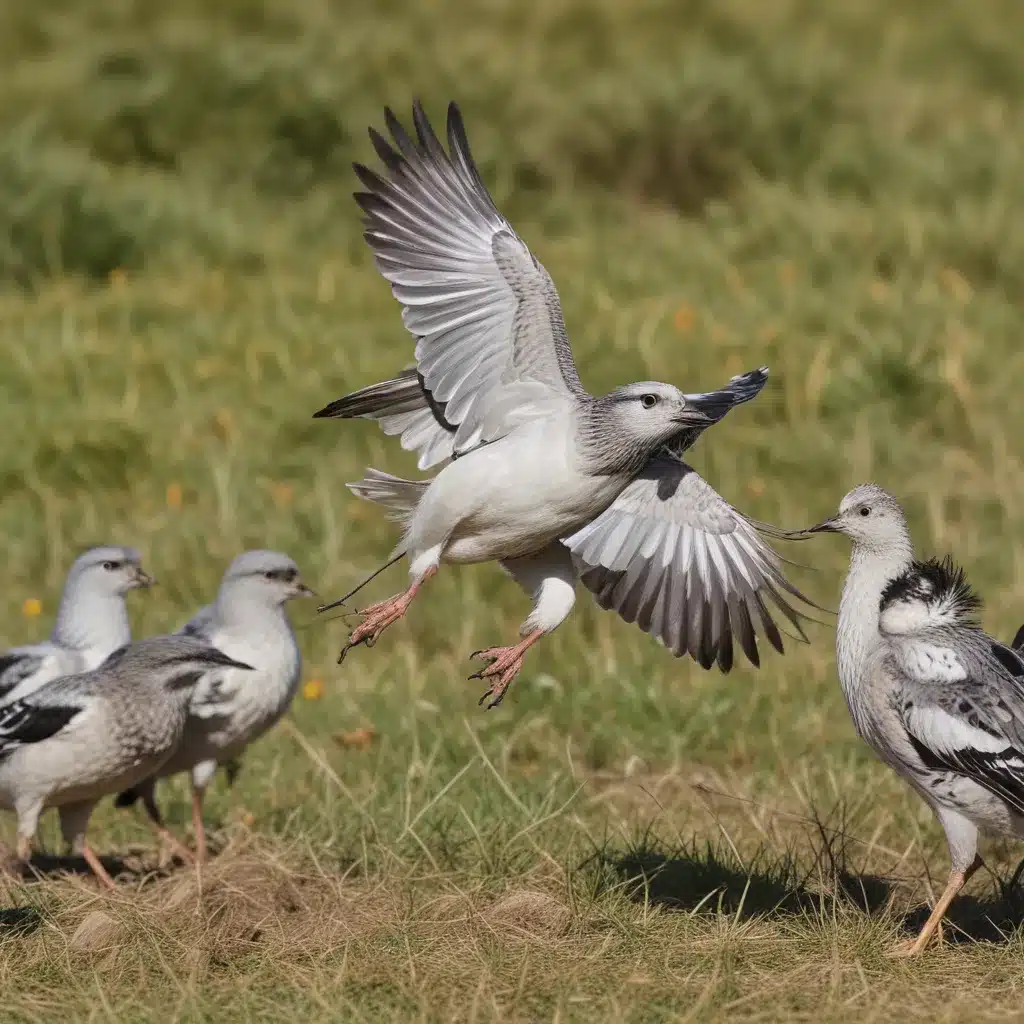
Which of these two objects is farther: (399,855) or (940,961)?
(399,855)

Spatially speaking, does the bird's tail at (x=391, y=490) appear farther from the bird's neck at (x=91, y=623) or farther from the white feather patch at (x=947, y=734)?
the white feather patch at (x=947, y=734)

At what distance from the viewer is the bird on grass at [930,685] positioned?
15.6ft

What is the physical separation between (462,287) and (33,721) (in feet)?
6.67

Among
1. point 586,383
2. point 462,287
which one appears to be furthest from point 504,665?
point 586,383

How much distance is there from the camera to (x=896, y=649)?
16.3ft

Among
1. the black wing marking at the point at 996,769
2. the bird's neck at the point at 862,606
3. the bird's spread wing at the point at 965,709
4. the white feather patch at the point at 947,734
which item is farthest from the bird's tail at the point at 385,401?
the black wing marking at the point at 996,769

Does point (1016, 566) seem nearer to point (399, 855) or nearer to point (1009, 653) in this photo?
point (1009, 653)

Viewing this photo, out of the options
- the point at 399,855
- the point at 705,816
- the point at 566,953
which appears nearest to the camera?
the point at 566,953

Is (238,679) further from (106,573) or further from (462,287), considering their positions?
(462,287)

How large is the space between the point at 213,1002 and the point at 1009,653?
2419 millimetres

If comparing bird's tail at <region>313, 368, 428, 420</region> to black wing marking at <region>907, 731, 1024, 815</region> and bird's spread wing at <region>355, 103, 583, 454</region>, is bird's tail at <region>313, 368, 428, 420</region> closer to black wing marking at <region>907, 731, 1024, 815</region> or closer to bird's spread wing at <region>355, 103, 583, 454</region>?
bird's spread wing at <region>355, 103, 583, 454</region>

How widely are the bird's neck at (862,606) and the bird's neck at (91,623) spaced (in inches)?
110

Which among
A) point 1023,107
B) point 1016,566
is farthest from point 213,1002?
point 1023,107

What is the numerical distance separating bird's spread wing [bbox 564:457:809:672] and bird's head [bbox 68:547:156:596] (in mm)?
1818
